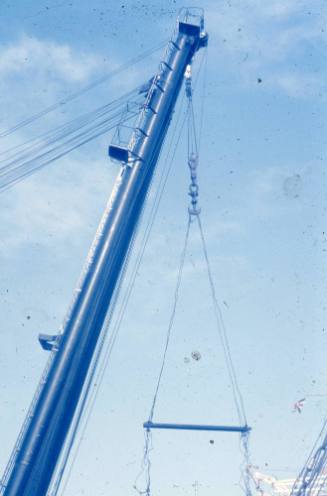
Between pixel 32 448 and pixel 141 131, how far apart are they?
7897 millimetres

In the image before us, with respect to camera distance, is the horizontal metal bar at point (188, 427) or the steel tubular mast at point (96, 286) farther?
the horizontal metal bar at point (188, 427)

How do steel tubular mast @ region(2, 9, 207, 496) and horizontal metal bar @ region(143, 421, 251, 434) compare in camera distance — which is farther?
horizontal metal bar @ region(143, 421, 251, 434)

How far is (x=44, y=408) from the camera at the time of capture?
8227 mm

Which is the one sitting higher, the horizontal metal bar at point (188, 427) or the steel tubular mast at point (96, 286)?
the steel tubular mast at point (96, 286)

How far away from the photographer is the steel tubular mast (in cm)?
798

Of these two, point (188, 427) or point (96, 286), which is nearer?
point (96, 286)

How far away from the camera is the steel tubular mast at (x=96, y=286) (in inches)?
314

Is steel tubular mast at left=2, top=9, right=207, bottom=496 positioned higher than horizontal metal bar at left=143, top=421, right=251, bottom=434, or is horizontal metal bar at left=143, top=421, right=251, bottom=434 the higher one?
steel tubular mast at left=2, top=9, right=207, bottom=496

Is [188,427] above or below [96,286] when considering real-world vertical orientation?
below

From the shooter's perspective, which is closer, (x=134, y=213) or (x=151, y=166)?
(x=134, y=213)

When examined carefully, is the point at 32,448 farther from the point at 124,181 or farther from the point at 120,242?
the point at 124,181

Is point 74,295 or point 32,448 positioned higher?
point 74,295

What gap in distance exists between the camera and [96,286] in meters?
9.54

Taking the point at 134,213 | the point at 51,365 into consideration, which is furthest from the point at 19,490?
the point at 134,213
